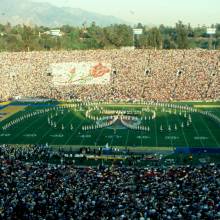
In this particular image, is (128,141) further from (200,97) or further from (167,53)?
(167,53)

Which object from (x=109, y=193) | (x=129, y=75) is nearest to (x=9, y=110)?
(x=129, y=75)

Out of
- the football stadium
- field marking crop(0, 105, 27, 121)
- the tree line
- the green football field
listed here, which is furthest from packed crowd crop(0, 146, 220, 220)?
the tree line

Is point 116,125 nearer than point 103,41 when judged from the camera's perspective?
Yes

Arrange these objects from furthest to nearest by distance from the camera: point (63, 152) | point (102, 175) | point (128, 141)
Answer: point (128, 141)
point (63, 152)
point (102, 175)

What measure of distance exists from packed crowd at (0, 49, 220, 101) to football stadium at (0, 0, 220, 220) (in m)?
0.15

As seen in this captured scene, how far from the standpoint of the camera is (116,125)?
42219mm

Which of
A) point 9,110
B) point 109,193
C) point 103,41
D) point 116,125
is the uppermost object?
point 103,41

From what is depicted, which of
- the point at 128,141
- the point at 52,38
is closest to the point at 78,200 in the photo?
the point at 128,141

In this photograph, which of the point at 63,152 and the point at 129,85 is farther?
the point at 129,85

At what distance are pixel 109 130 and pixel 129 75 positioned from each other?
25903mm

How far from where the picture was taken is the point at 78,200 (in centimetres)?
1797

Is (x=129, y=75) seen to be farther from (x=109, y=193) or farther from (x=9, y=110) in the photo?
(x=109, y=193)

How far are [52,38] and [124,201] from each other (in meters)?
86.8

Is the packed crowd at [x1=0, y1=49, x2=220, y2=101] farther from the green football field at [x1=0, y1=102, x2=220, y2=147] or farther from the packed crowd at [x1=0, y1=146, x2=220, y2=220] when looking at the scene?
the packed crowd at [x1=0, y1=146, x2=220, y2=220]
